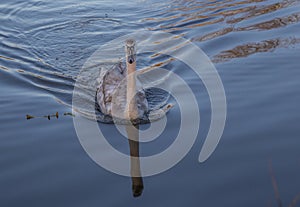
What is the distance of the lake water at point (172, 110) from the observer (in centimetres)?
691

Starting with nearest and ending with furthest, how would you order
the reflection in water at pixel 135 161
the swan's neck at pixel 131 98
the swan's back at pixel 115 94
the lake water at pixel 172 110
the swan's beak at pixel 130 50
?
the lake water at pixel 172 110 → the reflection in water at pixel 135 161 → the swan's beak at pixel 130 50 → the swan's neck at pixel 131 98 → the swan's back at pixel 115 94

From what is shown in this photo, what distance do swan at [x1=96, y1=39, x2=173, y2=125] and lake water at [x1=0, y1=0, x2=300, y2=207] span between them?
1.85 ft

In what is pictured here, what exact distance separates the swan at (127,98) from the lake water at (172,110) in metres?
0.56

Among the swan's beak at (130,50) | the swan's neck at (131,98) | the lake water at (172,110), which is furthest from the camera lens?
the swan's neck at (131,98)

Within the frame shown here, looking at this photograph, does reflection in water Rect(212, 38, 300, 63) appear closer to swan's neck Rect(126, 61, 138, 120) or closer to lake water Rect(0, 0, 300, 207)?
lake water Rect(0, 0, 300, 207)

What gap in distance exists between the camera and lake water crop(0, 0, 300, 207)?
691 cm

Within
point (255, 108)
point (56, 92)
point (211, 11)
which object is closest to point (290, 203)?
point (255, 108)

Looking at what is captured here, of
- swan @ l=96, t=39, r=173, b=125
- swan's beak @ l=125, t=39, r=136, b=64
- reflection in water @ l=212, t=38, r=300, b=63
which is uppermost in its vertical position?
swan's beak @ l=125, t=39, r=136, b=64

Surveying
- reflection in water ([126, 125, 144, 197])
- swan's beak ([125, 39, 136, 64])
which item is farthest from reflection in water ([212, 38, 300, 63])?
reflection in water ([126, 125, 144, 197])

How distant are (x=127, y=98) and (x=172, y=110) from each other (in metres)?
0.86

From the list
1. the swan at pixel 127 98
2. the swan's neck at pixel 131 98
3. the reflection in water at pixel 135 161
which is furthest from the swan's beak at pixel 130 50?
the reflection in water at pixel 135 161

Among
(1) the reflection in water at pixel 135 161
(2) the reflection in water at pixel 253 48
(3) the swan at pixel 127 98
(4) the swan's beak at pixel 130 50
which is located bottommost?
(1) the reflection in water at pixel 135 161

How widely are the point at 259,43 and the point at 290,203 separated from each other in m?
6.26

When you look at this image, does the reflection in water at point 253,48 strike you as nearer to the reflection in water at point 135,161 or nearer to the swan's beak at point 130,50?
the swan's beak at point 130,50
